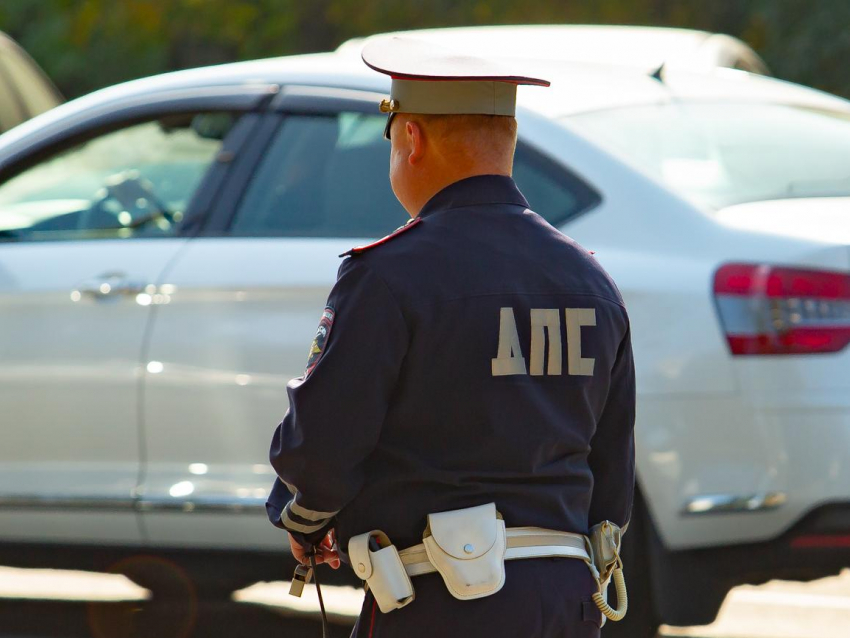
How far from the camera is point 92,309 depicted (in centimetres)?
385

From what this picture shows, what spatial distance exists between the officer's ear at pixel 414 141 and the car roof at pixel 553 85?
170 cm

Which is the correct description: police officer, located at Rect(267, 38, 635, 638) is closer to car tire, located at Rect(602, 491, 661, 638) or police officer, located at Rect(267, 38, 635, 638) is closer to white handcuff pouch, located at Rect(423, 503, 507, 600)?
white handcuff pouch, located at Rect(423, 503, 507, 600)

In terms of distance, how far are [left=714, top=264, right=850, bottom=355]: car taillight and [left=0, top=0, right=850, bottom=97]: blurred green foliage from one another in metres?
16.3

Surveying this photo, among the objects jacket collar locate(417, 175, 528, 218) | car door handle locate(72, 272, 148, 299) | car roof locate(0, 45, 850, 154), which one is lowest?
jacket collar locate(417, 175, 528, 218)

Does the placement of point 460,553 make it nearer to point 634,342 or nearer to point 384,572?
point 384,572

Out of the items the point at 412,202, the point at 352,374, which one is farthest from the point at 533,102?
the point at 352,374

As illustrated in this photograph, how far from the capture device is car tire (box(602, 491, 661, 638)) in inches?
135

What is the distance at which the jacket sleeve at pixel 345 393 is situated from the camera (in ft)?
6.27

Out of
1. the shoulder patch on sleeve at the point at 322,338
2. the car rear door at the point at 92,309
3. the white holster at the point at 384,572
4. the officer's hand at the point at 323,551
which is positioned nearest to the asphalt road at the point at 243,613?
the car rear door at the point at 92,309

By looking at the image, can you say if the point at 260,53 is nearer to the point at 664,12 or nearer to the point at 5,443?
the point at 664,12

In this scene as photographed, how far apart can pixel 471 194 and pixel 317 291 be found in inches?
64.6

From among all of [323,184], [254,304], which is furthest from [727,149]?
[254,304]

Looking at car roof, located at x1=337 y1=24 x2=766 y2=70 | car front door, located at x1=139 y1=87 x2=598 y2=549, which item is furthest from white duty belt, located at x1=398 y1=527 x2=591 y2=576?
car roof, located at x1=337 y1=24 x2=766 y2=70

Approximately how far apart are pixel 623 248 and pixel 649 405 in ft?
1.34
